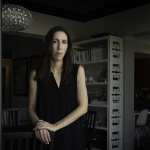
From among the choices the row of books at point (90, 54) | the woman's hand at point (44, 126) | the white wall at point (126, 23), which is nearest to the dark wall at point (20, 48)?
the row of books at point (90, 54)

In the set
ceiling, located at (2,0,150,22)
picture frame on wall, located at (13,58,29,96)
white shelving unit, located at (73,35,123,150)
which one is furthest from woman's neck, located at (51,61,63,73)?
picture frame on wall, located at (13,58,29,96)

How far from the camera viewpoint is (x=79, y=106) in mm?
1136

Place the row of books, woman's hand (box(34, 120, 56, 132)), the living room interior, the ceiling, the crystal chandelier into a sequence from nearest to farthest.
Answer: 1. woman's hand (box(34, 120, 56, 132))
2. the crystal chandelier
3. the ceiling
4. the living room interior
5. the row of books

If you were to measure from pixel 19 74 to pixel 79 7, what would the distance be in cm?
233

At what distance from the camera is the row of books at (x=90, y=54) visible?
15.1 ft

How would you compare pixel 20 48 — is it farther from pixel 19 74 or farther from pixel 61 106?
pixel 61 106

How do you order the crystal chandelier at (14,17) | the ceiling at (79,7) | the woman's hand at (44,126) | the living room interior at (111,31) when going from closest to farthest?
the woman's hand at (44,126) < the crystal chandelier at (14,17) < the ceiling at (79,7) < the living room interior at (111,31)

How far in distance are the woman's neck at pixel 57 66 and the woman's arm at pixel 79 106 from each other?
8 centimetres

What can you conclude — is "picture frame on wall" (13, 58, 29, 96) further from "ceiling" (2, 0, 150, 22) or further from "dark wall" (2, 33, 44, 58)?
"ceiling" (2, 0, 150, 22)

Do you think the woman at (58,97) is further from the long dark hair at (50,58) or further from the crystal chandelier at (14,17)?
the crystal chandelier at (14,17)

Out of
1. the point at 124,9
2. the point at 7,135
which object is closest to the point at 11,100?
the point at 124,9

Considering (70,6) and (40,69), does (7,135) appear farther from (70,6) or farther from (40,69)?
(70,6)

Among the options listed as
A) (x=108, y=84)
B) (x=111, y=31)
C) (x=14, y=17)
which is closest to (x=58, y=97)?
(x=14, y=17)

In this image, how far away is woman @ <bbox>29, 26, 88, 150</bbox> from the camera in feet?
3.64
